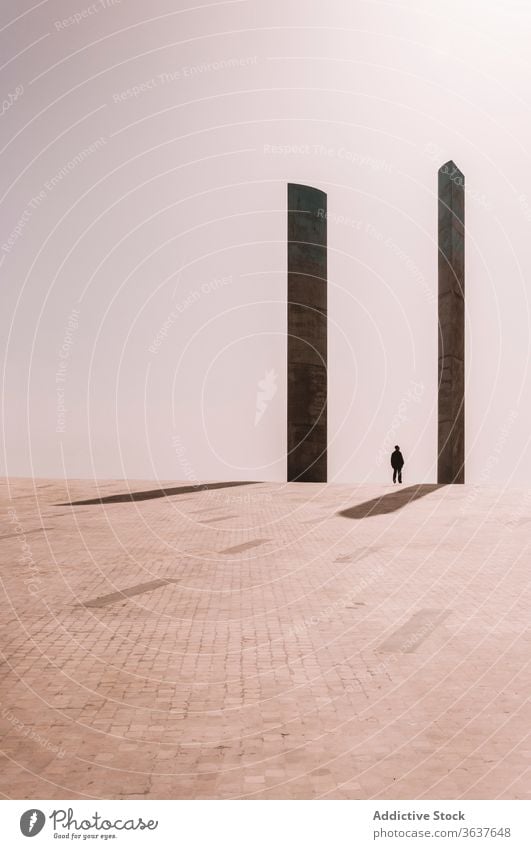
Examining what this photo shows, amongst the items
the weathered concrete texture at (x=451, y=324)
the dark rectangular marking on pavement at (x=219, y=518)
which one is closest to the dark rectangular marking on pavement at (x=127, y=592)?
the dark rectangular marking on pavement at (x=219, y=518)

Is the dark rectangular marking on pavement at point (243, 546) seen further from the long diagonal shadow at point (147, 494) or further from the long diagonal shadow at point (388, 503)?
the long diagonal shadow at point (147, 494)

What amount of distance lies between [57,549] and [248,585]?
535 centimetres

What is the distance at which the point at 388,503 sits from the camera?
22.1 meters

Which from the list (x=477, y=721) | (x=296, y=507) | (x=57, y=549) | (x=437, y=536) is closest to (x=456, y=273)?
(x=296, y=507)

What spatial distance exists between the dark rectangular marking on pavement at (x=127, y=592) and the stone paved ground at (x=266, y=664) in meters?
0.07

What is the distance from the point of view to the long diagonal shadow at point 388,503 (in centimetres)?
2018

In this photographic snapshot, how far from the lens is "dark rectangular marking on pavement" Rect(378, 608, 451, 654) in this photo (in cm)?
862

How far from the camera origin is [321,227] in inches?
1118

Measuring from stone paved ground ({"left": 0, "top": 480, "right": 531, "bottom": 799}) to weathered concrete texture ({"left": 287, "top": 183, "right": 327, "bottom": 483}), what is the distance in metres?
11.3

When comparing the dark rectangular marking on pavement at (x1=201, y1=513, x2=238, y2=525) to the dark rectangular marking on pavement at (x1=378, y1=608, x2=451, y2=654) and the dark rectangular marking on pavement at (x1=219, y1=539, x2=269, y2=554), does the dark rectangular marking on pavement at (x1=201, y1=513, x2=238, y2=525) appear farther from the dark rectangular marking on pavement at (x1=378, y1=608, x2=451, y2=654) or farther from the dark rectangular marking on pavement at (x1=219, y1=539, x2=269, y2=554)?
the dark rectangular marking on pavement at (x1=378, y1=608, x2=451, y2=654)

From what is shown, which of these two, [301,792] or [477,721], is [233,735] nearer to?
[301,792]

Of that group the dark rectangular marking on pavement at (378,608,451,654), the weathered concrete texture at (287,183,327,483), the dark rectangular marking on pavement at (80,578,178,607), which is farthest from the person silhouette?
the dark rectangular marking on pavement at (378,608,451,654)

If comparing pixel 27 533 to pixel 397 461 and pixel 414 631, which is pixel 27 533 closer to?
pixel 414 631

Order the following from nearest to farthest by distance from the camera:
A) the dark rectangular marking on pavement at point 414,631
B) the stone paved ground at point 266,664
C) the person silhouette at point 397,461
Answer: the stone paved ground at point 266,664
the dark rectangular marking on pavement at point 414,631
the person silhouette at point 397,461
